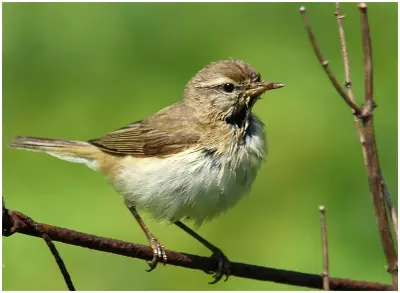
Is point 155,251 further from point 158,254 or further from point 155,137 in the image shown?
point 155,137

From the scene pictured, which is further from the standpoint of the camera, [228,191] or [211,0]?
[211,0]

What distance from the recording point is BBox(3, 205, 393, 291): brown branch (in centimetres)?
287

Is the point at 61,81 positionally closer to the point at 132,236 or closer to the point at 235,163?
the point at 132,236

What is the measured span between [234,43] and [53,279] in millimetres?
3176

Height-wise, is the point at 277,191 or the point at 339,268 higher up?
the point at 277,191

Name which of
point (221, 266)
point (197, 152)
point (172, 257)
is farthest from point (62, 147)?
point (172, 257)

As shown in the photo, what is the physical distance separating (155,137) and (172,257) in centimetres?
114

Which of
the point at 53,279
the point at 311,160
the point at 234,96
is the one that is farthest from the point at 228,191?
the point at 311,160

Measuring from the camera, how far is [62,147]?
17.1ft

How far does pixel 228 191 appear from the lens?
14.3ft

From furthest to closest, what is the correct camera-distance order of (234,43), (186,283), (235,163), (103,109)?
(234,43), (103,109), (186,283), (235,163)

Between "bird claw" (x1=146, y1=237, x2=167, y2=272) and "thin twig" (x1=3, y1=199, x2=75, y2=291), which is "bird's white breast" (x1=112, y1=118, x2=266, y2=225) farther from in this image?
"thin twig" (x1=3, y1=199, x2=75, y2=291)

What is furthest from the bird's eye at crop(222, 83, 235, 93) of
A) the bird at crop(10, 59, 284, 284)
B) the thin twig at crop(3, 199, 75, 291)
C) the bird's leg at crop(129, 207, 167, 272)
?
the thin twig at crop(3, 199, 75, 291)

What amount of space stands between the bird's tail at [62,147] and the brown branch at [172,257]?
1414 mm
